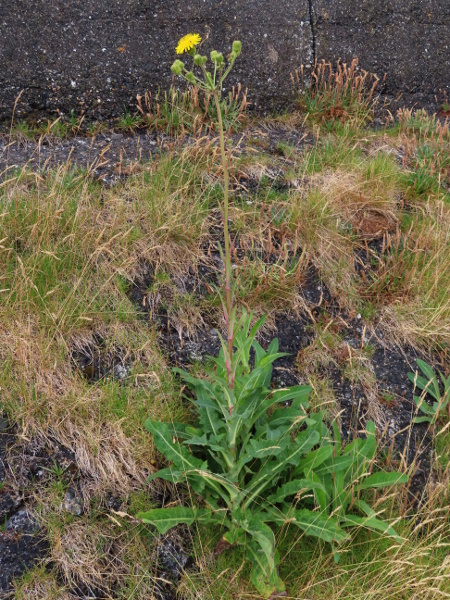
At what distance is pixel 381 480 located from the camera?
2553 millimetres

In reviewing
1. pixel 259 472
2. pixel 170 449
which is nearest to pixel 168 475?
pixel 170 449

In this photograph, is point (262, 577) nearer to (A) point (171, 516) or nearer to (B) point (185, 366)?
(A) point (171, 516)

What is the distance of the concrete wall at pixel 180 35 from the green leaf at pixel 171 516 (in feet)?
10.5

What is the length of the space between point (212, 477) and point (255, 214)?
1.96 meters

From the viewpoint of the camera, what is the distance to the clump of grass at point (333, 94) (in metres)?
4.72

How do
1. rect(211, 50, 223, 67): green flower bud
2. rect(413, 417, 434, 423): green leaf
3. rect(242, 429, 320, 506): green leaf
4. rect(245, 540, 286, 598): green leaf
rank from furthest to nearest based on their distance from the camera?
rect(413, 417, 434, 423): green leaf, rect(242, 429, 320, 506): green leaf, rect(245, 540, 286, 598): green leaf, rect(211, 50, 223, 67): green flower bud

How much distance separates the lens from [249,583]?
2.39 m

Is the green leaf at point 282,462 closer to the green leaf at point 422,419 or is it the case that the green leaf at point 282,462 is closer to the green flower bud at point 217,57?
the green leaf at point 422,419

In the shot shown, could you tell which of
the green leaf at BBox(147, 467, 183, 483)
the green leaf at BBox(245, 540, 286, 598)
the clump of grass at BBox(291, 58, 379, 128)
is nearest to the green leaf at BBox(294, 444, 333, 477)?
the green leaf at BBox(245, 540, 286, 598)

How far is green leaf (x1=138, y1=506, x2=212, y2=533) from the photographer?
2.34 m

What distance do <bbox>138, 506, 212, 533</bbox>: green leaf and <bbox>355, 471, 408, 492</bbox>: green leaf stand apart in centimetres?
67

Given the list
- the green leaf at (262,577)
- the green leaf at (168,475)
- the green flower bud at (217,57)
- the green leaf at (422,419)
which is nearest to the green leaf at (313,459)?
the green leaf at (262,577)

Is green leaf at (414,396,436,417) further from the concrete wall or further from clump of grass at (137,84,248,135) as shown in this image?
the concrete wall

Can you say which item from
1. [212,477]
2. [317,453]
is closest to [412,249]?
[317,453]
